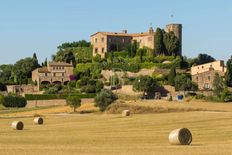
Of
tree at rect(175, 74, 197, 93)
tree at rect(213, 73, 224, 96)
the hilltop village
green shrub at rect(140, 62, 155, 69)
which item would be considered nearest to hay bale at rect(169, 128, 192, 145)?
the hilltop village

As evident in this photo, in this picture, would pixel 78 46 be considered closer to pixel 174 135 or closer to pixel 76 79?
pixel 76 79

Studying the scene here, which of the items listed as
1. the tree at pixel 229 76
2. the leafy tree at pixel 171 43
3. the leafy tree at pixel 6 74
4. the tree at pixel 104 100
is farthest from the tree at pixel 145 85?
the leafy tree at pixel 6 74

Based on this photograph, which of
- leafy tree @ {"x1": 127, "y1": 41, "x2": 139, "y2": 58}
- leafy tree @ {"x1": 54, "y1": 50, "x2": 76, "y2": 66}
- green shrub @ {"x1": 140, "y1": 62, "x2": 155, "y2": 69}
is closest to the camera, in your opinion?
green shrub @ {"x1": 140, "y1": 62, "x2": 155, "y2": 69}

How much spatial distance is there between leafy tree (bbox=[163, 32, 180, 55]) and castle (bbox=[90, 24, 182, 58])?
9535 mm

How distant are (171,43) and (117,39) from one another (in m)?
20.8

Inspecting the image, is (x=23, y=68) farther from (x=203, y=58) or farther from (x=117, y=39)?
(x=203, y=58)

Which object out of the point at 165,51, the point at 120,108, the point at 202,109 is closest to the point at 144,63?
the point at 165,51

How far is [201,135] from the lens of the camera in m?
36.0

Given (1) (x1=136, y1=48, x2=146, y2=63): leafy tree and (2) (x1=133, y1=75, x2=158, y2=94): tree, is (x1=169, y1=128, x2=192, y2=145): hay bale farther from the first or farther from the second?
(1) (x1=136, y1=48, x2=146, y2=63): leafy tree

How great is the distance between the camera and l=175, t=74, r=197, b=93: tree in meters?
107

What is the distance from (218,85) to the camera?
102 meters

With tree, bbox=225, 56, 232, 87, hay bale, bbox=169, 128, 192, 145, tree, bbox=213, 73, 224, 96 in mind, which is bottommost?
hay bale, bbox=169, 128, 192, 145

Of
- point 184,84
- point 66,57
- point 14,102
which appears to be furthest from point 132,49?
point 14,102

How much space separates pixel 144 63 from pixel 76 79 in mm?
15426
